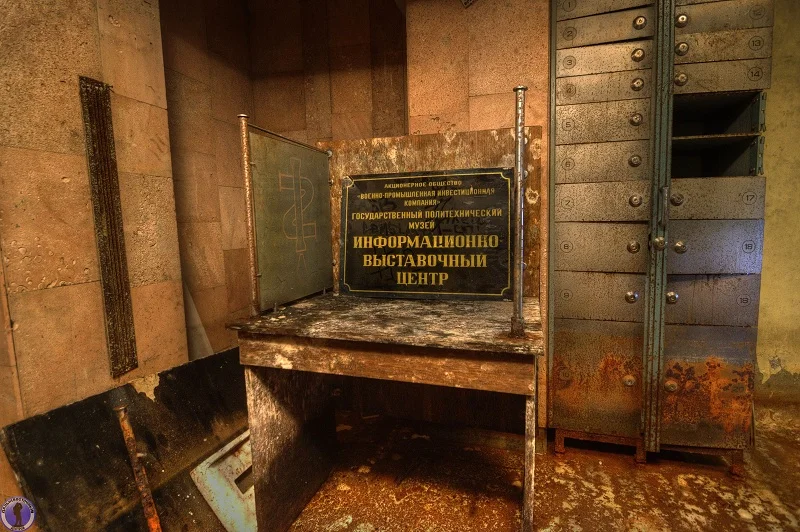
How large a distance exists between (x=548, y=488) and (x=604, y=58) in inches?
107

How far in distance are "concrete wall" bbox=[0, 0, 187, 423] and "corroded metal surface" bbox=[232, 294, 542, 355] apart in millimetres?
1005

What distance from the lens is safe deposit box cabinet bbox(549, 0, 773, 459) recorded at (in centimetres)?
241

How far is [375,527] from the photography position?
2.23m

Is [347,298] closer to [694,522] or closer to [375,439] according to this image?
[375,439]

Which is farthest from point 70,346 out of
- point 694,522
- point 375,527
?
point 694,522

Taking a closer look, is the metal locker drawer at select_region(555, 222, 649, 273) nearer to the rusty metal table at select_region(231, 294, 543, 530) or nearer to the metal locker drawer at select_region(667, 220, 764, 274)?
the metal locker drawer at select_region(667, 220, 764, 274)

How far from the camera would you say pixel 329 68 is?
3.77 m

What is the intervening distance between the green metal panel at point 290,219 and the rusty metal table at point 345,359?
142 millimetres

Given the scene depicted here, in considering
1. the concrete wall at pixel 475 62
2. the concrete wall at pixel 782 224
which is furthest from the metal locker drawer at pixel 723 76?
the concrete wall at pixel 782 224

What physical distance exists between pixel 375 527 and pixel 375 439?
88 cm

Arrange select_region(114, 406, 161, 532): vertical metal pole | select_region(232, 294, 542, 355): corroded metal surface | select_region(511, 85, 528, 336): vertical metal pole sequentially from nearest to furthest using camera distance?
select_region(511, 85, 528, 336): vertical metal pole → select_region(232, 294, 542, 355): corroded metal surface → select_region(114, 406, 161, 532): vertical metal pole

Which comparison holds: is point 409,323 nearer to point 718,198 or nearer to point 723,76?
point 718,198

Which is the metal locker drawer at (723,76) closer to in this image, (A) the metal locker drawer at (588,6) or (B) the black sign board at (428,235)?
(A) the metal locker drawer at (588,6)

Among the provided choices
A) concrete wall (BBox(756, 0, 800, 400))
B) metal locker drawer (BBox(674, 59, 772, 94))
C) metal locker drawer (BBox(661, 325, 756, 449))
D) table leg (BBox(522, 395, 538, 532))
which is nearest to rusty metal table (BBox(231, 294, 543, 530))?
table leg (BBox(522, 395, 538, 532))
